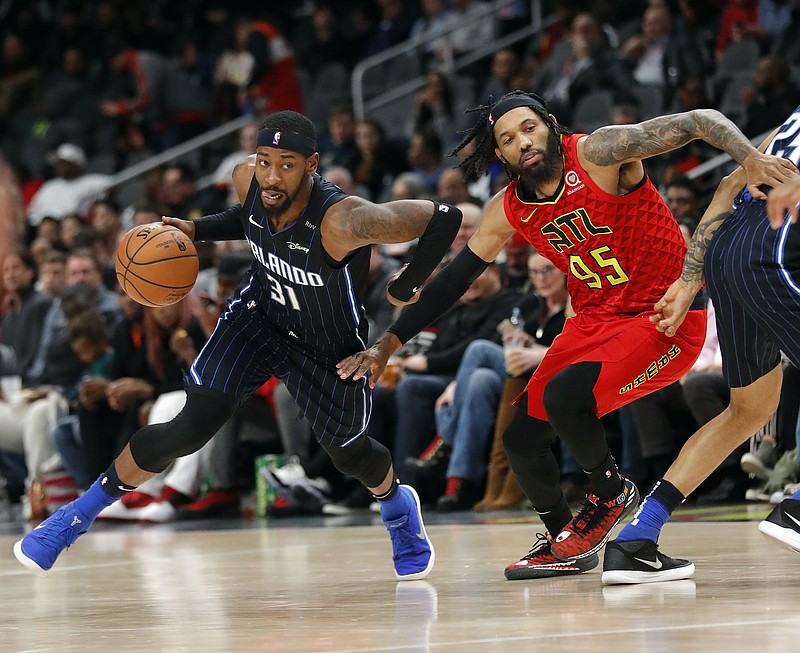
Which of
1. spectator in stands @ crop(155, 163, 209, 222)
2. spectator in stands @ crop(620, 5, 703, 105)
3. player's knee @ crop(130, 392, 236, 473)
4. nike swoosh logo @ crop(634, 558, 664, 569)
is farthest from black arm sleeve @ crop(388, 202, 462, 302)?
spectator in stands @ crop(155, 163, 209, 222)

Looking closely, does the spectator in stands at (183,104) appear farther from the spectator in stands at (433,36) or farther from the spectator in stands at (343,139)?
the spectator in stands at (343,139)

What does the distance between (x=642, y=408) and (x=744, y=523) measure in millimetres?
1235

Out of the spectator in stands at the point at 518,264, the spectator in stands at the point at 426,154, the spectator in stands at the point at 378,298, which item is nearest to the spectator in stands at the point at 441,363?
the spectator in stands at the point at 518,264

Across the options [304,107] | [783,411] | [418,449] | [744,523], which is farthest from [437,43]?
[744,523]

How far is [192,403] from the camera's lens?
4.96m

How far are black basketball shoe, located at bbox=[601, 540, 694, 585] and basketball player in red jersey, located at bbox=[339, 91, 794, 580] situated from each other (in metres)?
0.39

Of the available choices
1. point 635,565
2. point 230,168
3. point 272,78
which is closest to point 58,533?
point 635,565

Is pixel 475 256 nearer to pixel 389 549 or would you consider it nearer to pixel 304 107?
pixel 389 549

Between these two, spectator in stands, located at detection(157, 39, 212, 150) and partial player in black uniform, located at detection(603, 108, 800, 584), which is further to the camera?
spectator in stands, located at detection(157, 39, 212, 150)

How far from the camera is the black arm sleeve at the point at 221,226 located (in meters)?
5.20

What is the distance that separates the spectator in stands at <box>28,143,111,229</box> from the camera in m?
14.4

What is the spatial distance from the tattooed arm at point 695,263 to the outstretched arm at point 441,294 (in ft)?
2.43

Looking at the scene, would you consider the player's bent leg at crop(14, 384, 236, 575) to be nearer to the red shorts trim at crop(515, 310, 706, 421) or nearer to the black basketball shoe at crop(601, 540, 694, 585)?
the red shorts trim at crop(515, 310, 706, 421)

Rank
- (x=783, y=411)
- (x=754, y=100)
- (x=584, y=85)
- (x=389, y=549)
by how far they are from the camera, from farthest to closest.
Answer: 1. (x=584, y=85)
2. (x=754, y=100)
3. (x=783, y=411)
4. (x=389, y=549)
